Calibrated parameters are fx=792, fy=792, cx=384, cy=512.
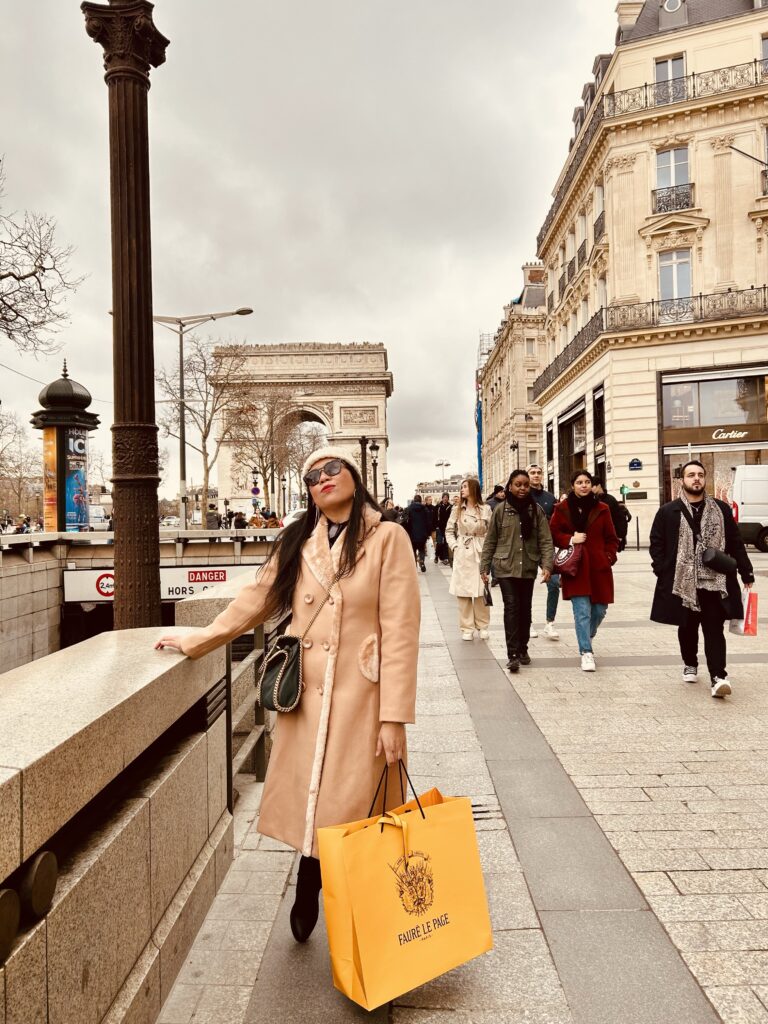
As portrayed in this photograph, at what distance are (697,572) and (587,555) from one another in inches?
49.7

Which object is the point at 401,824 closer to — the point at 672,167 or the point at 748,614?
the point at 748,614

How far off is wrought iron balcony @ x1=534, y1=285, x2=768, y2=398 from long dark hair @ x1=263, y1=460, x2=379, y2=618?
26.8 m

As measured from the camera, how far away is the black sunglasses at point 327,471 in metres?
2.74

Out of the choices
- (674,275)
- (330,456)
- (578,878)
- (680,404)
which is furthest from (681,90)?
(578,878)

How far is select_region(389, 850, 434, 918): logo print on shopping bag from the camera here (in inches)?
89.4

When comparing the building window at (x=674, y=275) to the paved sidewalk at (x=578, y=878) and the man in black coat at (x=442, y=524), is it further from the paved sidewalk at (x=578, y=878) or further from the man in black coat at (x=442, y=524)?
the paved sidewalk at (x=578, y=878)

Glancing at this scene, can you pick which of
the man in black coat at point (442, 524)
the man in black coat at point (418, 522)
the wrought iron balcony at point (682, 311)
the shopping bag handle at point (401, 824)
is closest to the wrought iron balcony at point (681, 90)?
the wrought iron balcony at point (682, 311)

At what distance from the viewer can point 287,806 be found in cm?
269

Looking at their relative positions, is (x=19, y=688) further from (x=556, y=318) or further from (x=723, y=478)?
(x=556, y=318)

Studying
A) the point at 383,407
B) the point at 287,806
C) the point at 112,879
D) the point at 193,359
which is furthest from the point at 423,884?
the point at 383,407

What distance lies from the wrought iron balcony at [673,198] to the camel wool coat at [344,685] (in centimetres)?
2870

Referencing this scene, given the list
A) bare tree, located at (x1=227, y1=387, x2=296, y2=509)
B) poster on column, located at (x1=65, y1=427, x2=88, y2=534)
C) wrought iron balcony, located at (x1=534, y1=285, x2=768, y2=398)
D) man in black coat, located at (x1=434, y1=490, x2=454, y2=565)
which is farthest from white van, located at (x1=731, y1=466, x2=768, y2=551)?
bare tree, located at (x1=227, y1=387, x2=296, y2=509)

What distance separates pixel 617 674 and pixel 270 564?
5.22 meters

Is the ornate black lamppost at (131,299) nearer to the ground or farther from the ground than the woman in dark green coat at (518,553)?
farther from the ground
